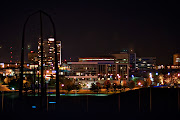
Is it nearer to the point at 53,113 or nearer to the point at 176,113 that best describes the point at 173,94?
the point at 176,113

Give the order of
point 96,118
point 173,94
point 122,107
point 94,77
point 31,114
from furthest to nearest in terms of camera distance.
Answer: point 94,77
point 173,94
point 122,107
point 31,114
point 96,118

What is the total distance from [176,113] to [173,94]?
22.3ft

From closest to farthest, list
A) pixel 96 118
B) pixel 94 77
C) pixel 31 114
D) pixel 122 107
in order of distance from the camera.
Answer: pixel 96 118 < pixel 31 114 < pixel 122 107 < pixel 94 77

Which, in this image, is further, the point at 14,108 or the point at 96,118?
the point at 14,108

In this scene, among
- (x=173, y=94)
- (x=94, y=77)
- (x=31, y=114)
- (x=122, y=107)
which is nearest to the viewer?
(x=31, y=114)

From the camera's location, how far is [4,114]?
2141 centimetres

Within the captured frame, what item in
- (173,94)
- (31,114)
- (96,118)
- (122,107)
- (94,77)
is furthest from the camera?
(94,77)

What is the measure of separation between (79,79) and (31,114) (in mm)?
123903

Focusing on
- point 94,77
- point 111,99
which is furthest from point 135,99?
point 94,77

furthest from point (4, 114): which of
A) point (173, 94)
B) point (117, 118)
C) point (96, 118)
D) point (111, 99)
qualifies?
point (173, 94)

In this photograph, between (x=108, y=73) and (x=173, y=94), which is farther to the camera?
(x=108, y=73)

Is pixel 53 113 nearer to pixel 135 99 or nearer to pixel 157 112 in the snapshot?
pixel 157 112

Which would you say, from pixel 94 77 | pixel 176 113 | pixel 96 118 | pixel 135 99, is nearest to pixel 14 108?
pixel 96 118

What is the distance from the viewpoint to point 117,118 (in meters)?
19.5
